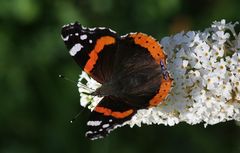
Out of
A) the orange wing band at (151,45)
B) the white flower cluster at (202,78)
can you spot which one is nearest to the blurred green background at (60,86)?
the white flower cluster at (202,78)

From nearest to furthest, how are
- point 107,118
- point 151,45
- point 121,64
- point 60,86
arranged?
point 107,118
point 151,45
point 121,64
point 60,86

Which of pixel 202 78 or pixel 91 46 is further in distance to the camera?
pixel 91 46

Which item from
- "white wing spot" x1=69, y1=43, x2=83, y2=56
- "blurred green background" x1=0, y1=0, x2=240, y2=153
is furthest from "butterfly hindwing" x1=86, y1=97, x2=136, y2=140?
"blurred green background" x1=0, y1=0, x2=240, y2=153

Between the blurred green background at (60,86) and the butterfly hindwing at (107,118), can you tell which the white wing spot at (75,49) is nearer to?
the butterfly hindwing at (107,118)

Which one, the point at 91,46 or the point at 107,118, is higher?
the point at 91,46

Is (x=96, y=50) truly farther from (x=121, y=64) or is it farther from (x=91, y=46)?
(x=121, y=64)

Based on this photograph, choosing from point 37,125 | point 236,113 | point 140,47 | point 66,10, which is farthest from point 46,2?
point 236,113

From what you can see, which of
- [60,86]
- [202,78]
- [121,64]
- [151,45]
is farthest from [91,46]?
[60,86]

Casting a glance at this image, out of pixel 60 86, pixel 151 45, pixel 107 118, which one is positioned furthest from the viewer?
pixel 60 86

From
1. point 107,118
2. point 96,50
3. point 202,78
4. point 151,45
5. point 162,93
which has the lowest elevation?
point 107,118
